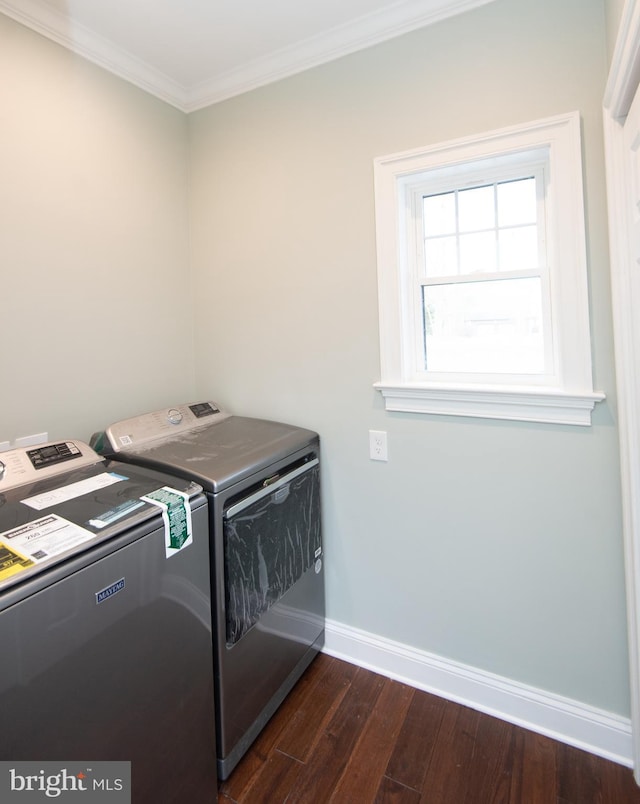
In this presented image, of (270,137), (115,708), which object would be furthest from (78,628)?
(270,137)

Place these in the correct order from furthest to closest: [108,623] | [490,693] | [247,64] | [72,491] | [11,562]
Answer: [247,64]
[490,693]
[72,491]
[108,623]
[11,562]

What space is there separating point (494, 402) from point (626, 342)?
1.42ft

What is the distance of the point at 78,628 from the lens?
2.97 feet

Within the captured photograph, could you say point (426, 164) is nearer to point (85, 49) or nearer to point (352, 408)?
point (352, 408)

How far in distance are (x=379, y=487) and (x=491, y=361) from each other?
0.69m

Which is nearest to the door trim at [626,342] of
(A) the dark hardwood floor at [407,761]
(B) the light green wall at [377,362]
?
(B) the light green wall at [377,362]

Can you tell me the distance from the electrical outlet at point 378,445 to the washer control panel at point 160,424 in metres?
0.72

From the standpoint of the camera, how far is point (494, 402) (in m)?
1.54

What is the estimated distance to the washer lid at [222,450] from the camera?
4.48 feet

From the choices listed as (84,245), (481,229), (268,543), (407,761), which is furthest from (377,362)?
(407,761)

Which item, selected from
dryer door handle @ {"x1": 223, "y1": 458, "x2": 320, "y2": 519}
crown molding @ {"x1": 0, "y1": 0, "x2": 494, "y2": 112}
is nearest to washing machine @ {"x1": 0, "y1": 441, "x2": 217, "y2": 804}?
dryer door handle @ {"x1": 223, "y1": 458, "x2": 320, "y2": 519}

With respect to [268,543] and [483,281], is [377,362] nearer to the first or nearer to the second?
[483,281]

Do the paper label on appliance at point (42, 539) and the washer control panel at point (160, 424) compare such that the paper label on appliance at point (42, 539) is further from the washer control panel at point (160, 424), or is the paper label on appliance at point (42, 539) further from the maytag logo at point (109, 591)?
the washer control panel at point (160, 424)

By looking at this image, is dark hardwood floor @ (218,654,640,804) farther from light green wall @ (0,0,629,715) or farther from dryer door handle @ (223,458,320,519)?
dryer door handle @ (223,458,320,519)
